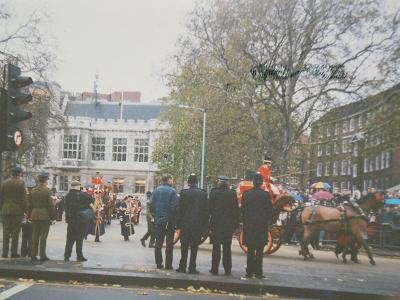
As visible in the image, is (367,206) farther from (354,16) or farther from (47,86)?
(47,86)

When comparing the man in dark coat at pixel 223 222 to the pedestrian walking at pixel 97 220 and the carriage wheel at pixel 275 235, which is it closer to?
the carriage wheel at pixel 275 235

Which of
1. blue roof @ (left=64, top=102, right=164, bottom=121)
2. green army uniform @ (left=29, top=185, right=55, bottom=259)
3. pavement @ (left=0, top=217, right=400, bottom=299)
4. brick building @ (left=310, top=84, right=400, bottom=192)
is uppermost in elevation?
blue roof @ (left=64, top=102, right=164, bottom=121)

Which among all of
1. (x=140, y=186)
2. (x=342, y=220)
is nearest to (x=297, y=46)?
(x=342, y=220)

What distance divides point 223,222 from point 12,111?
4.27 meters

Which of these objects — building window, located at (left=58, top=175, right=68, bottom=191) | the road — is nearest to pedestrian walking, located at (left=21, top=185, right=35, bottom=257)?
the road

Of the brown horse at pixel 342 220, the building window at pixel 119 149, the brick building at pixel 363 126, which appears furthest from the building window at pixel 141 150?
the brown horse at pixel 342 220

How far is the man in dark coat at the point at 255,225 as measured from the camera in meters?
11.0

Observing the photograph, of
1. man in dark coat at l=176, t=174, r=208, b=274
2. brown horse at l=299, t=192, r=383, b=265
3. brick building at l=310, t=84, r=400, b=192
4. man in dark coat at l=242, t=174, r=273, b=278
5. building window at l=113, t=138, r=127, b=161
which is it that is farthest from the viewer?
building window at l=113, t=138, r=127, b=161

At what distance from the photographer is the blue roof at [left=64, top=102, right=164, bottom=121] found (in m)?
77.2

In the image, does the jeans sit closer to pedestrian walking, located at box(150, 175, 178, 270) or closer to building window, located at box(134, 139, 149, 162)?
pedestrian walking, located at box(150, 175, 178, 270)

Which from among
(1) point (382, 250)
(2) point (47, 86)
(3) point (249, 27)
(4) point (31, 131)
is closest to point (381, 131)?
(1) point (382, 250)

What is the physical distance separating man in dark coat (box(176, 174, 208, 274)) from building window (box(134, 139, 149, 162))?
62780 millimetres

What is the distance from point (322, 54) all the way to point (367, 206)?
8.63m

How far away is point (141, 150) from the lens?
74.4 metres
